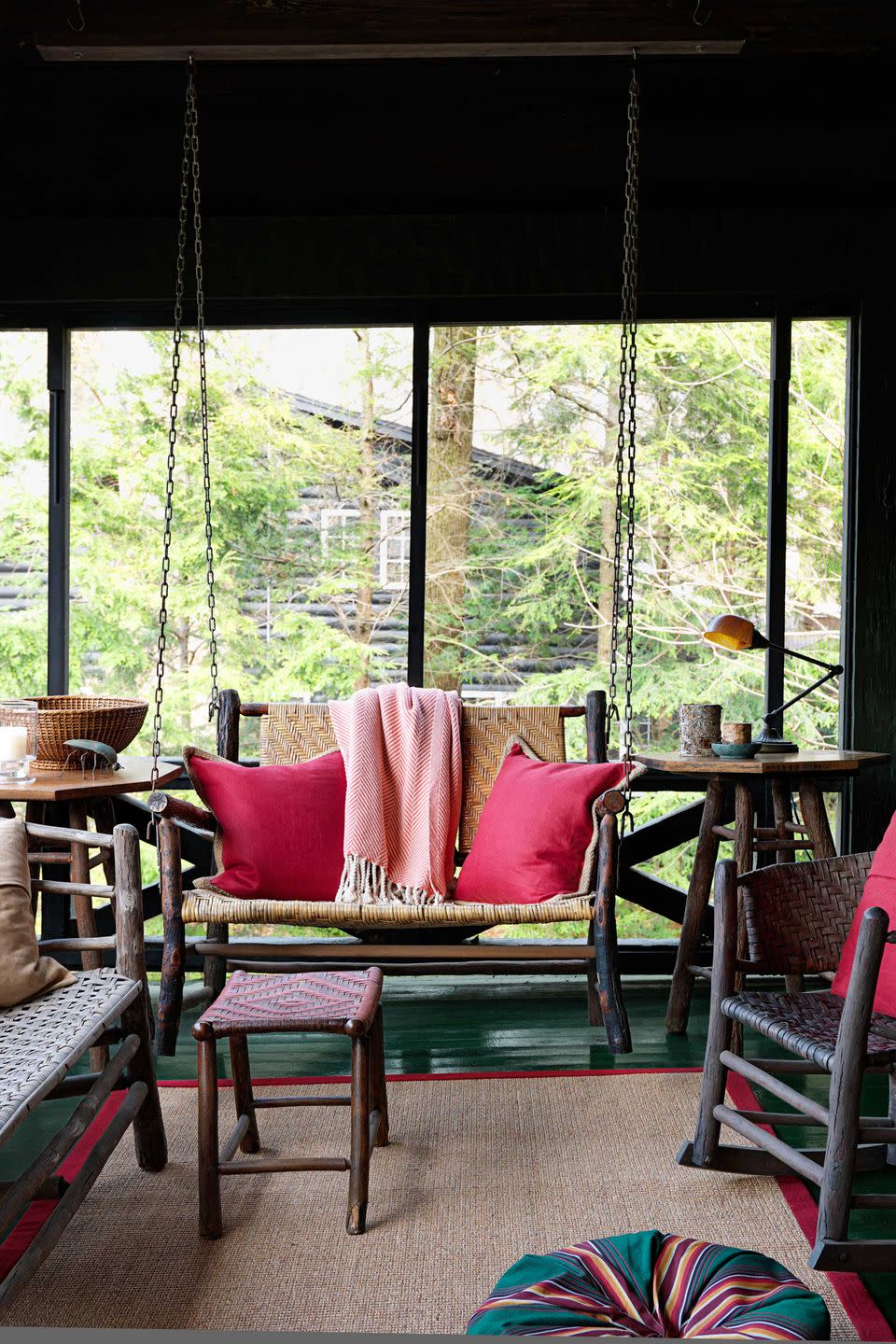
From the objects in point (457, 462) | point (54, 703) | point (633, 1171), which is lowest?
point (633, 1171)

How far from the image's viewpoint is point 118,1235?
2.32 metres

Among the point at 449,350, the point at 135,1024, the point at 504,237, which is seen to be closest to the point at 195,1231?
the point at 135,1024

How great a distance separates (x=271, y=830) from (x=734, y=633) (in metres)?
1.60

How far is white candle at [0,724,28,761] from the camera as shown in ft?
10.5

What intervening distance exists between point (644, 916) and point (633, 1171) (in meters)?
1.78

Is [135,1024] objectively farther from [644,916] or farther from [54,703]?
[644,916]

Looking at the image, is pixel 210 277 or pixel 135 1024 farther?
pixel 210 277

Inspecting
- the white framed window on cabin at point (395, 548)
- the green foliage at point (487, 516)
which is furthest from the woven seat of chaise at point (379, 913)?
the white framed window on cabin at point (395, 548)

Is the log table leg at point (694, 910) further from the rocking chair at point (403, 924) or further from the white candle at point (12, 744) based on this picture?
the white candle at point (12, 744)

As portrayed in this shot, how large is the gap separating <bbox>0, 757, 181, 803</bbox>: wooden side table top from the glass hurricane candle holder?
4 centimetres

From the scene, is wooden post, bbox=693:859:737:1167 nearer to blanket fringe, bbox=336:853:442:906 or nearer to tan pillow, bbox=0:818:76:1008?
blanket fringe, bbox=336:853:442:906

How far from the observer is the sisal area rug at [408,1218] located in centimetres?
207

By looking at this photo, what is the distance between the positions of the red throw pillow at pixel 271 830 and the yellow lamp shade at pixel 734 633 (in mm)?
1335

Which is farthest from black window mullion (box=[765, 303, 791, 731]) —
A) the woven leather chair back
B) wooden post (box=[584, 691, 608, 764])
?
the woven leather chair back
